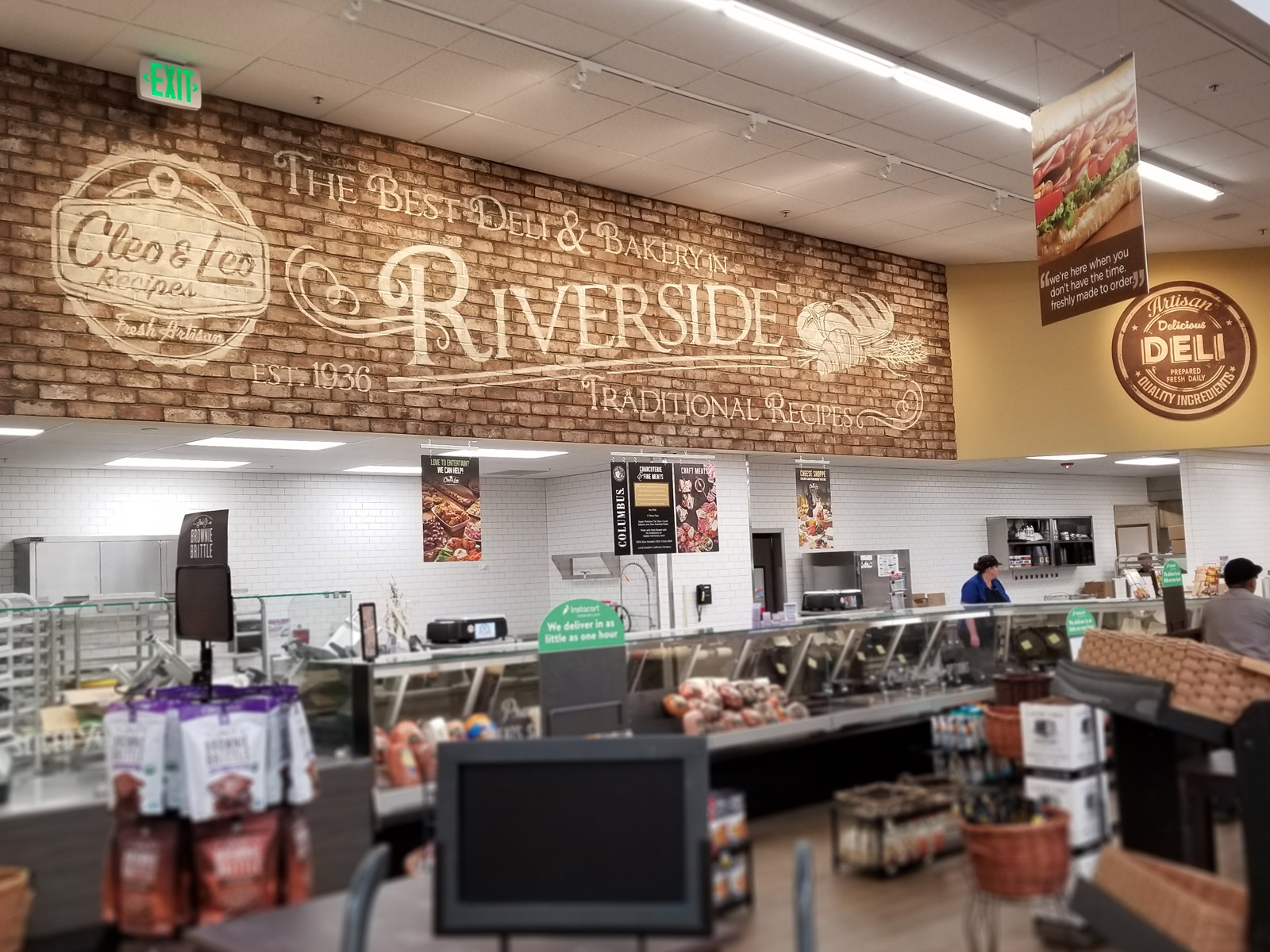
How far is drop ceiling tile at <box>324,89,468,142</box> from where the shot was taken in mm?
7250

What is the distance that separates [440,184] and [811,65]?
104 inches

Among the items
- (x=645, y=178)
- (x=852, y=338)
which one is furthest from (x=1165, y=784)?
(x=852, y=338)

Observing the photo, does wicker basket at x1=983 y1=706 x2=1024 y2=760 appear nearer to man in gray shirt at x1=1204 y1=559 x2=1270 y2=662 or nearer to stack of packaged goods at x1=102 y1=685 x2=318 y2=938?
man in gray shirt at x1=1204 y1=559 x2=1270 y2=662

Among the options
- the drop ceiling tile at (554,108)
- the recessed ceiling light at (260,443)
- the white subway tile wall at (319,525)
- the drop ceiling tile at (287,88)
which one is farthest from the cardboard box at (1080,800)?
the white subway tile wall at (319,525)

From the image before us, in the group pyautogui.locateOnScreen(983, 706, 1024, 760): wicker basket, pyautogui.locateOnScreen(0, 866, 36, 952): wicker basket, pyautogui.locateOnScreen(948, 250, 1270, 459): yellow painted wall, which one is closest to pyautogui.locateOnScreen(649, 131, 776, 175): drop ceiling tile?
pyautogui.locateOnScreen(948, 250, 1270, 459): yellow painted wall

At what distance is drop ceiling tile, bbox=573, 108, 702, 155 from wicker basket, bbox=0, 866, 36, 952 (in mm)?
5651

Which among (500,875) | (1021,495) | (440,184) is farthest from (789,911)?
(1021,495)

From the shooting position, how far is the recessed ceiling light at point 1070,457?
38.9 ft

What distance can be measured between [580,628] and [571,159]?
4.27 metres

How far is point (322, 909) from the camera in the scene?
2.66 meters

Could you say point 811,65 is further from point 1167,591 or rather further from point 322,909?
point 322,909

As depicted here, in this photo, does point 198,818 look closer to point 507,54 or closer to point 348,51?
point 348,51

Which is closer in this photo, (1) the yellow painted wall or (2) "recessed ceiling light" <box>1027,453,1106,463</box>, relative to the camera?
(1) the yellow painted wall

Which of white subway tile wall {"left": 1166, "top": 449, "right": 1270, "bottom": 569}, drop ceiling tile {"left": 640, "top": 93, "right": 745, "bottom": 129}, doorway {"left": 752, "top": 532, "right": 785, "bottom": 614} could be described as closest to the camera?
drop ceiling tile {"left": 640, "top": 93, "right": 745, "bottom": 129}
